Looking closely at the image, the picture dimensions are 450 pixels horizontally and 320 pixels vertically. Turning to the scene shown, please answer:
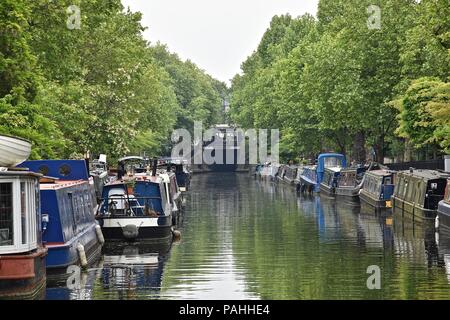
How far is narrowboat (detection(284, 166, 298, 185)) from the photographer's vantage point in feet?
324

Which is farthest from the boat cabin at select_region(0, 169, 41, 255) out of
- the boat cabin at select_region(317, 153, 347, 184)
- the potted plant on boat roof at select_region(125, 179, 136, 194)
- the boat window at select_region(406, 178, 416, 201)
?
the boat cabin at select_region(317, 153, 347, 184)

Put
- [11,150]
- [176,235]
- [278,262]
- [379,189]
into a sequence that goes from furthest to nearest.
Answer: [379,189] < [176,235] < [278,262] < [11,150]

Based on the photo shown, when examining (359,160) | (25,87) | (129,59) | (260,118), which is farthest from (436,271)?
(260,118)

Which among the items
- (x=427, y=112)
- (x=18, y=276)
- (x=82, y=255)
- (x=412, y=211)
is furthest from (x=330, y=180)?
(x=18, y=276)

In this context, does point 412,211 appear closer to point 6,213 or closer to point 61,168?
point 61,168

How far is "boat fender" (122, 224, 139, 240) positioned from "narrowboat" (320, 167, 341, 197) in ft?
116

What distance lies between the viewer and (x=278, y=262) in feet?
109

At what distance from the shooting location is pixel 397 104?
59.4 metres

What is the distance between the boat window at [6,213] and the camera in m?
23.4

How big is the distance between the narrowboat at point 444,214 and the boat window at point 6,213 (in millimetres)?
21793

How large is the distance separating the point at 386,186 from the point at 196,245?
20.1 meters

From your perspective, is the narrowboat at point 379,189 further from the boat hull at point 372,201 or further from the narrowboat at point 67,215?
the narrowboat at point 67,215

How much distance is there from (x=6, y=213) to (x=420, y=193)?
27836 millimetres

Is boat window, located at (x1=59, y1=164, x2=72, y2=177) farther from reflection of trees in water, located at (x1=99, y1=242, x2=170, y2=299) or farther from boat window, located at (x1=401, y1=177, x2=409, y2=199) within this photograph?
boat window, located at (x1=401, y1=177, x2=409, y2=199)
